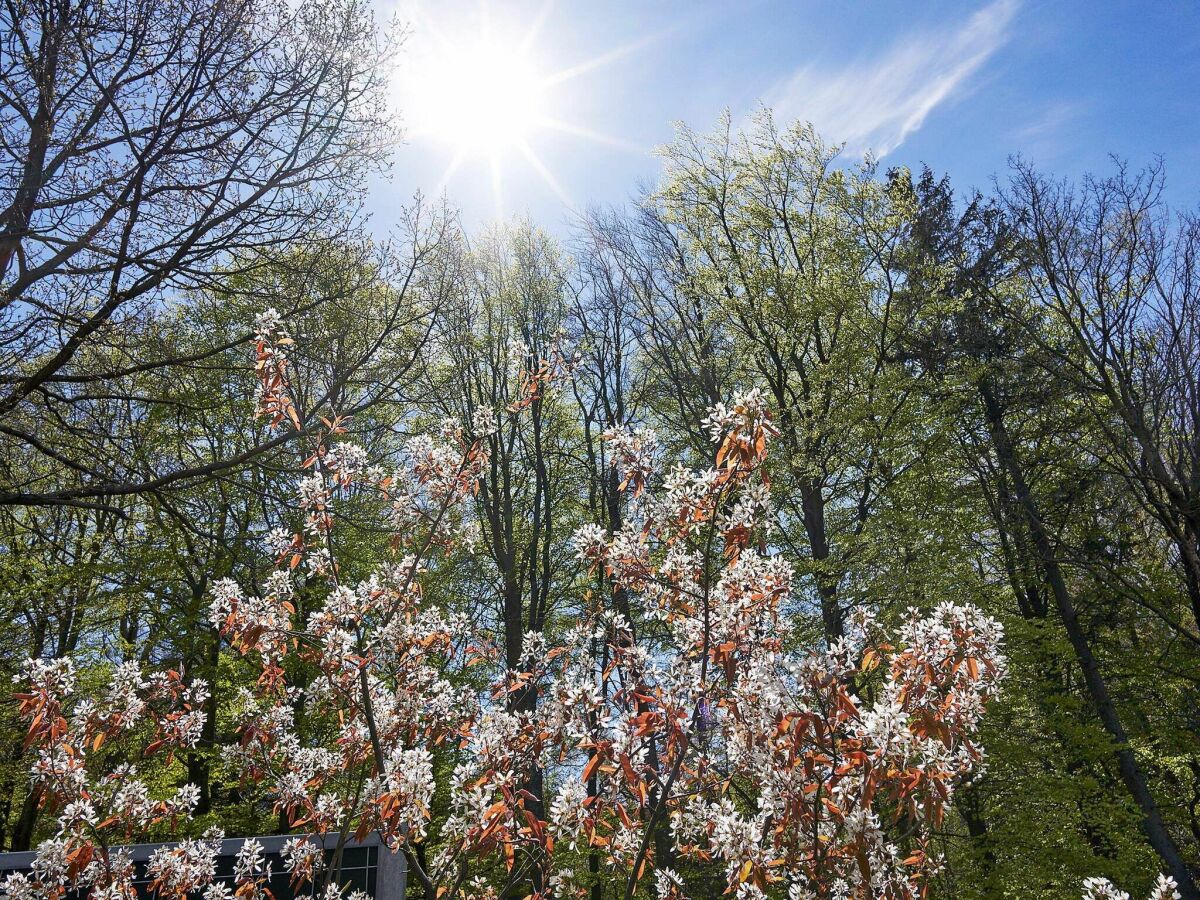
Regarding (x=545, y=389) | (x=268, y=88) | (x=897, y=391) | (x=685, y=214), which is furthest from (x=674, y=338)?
(x=545, y=389)

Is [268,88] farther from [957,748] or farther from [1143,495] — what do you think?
[1143,495]

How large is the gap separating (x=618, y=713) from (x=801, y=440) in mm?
8366

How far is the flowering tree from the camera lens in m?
2.90

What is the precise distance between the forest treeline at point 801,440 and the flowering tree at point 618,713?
272cm

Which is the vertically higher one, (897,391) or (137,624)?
(897,391)

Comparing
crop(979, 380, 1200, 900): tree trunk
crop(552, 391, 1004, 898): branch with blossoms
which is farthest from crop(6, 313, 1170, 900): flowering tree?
crop(979, 380, 1200, 900): tree trunk

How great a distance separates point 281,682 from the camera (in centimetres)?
424

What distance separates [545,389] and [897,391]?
31.2 ft

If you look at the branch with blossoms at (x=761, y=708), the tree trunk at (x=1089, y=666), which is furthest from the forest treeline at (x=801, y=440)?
the branch with blossoms at (x=761, y=708)

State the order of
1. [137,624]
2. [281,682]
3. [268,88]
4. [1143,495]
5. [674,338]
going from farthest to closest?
[674,338] < [137,624] < [1143,495] < [268,88] < [281,682]

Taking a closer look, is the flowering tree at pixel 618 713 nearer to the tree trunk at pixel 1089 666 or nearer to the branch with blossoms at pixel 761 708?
the branch with blossoms at pixel 761 708

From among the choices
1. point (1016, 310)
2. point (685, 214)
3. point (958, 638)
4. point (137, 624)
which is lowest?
point (958, 638)

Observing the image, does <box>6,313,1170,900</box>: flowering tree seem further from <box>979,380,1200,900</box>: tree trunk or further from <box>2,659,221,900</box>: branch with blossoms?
<box>979,380,1200,900</box>: tree trunk

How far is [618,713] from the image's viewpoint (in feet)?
12.0
